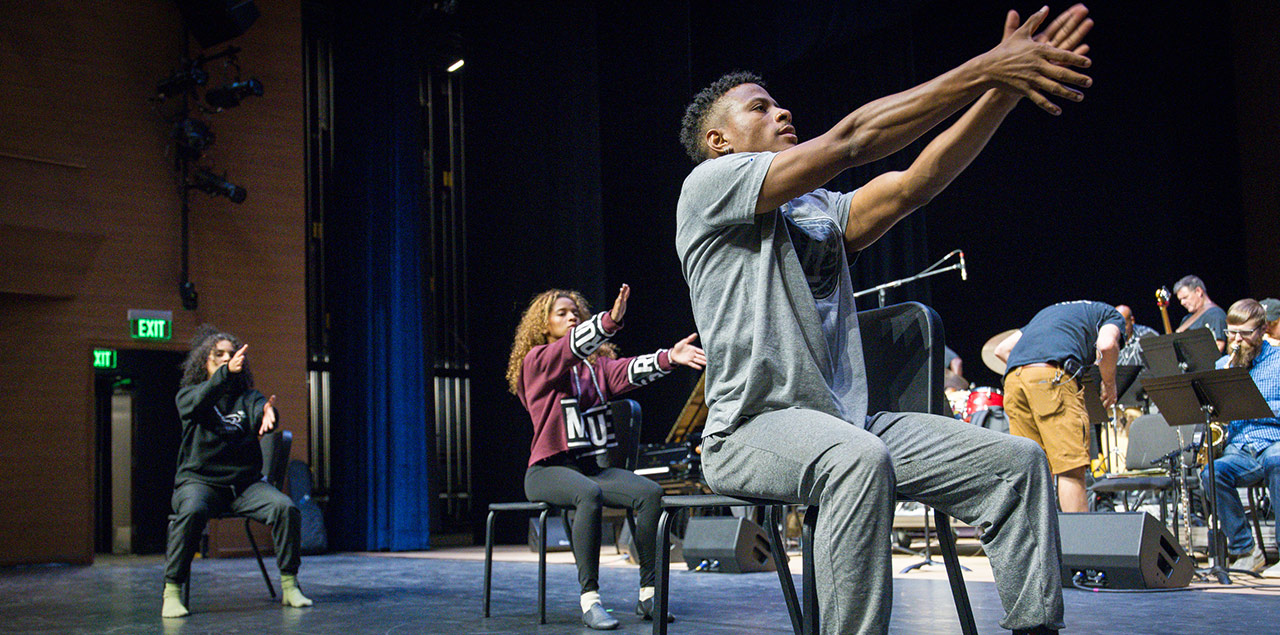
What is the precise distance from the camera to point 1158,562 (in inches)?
153

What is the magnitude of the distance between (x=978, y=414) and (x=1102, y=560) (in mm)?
2496

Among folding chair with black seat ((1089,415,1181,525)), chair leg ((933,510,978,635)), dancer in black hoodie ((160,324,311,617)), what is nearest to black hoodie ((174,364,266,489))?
dancer in black hoodie ((160,324,311,617))

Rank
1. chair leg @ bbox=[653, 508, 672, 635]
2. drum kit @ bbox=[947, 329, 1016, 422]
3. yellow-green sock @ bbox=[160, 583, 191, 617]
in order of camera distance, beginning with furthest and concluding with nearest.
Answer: drum kit @ bbox=[947, 329, 1016, 422]
yellow-green sock @ bbox=[160, 583, 191, 617]
chair leg @ bbox=[653, 508, 672, 635]

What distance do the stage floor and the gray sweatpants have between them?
1388 millimetres

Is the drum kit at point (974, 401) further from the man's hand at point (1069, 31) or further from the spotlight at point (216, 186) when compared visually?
the spotlight at point (216, 186)

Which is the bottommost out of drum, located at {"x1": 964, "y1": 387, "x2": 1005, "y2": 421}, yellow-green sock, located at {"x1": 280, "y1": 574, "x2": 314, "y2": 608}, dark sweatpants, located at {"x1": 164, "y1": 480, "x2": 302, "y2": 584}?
yellow-green sock, located at {"x1": 280, "y1": 574, "x2": 314, "y2": 608}

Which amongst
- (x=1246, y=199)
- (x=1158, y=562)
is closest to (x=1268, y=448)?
(x=1158, y=562)

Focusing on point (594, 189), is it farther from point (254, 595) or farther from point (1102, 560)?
point (1102, 560)

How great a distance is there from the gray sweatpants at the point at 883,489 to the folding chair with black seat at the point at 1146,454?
142 inches

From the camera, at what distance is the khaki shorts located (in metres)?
4.41

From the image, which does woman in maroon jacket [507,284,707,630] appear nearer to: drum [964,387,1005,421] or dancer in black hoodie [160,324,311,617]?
dancer in black hoodie [160,324,311,617]

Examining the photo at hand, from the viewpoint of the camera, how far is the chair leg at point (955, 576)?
1736 millimetres

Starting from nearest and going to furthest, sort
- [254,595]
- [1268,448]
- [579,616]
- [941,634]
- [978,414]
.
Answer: [941,634] → [579,616] → [1268,448] → [254,595] → [978,414]

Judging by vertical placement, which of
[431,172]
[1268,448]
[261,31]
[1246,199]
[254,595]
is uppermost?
[261,31]
